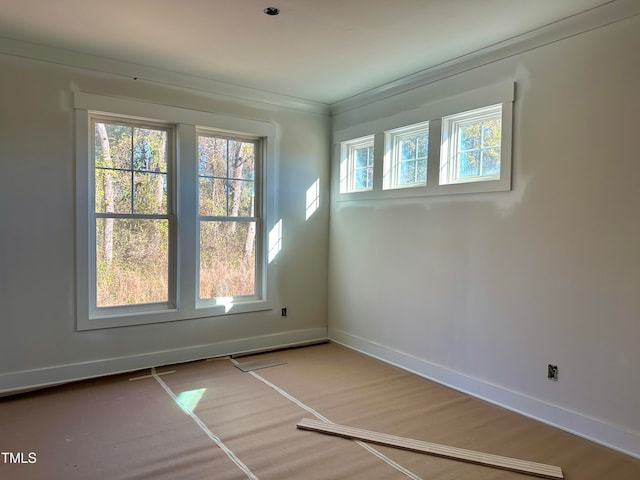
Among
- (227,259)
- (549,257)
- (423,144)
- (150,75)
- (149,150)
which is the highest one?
(150,75)

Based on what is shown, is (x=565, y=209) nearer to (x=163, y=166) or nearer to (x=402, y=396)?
(x=402, y=396)

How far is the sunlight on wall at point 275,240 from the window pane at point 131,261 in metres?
1.07

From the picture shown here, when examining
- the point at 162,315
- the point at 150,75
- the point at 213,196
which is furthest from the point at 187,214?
the point at 150,75

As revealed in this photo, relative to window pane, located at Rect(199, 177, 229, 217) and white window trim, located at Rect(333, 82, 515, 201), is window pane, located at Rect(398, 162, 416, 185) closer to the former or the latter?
white window trim, located at Rect(333, 82, 515, 201)

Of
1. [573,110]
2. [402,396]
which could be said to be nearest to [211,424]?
[402,396]

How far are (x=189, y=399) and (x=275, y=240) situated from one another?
6.27 feet

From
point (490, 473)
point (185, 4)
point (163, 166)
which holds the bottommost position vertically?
point (490, 473)

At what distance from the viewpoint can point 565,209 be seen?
2865mm

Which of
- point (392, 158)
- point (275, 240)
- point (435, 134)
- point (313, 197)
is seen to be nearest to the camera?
point (435, 134)

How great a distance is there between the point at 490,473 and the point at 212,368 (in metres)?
2.54

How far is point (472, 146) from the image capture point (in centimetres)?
353

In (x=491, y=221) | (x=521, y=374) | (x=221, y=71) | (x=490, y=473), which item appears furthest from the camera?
(x=221, y=71)

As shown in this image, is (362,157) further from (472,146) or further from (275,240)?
(472,146)

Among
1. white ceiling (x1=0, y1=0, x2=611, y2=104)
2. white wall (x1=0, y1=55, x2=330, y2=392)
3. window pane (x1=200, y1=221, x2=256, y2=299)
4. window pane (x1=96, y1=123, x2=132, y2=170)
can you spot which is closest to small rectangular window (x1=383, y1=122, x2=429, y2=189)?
white ceiling (x1=0, y1=0, x2=611, y2=104)
